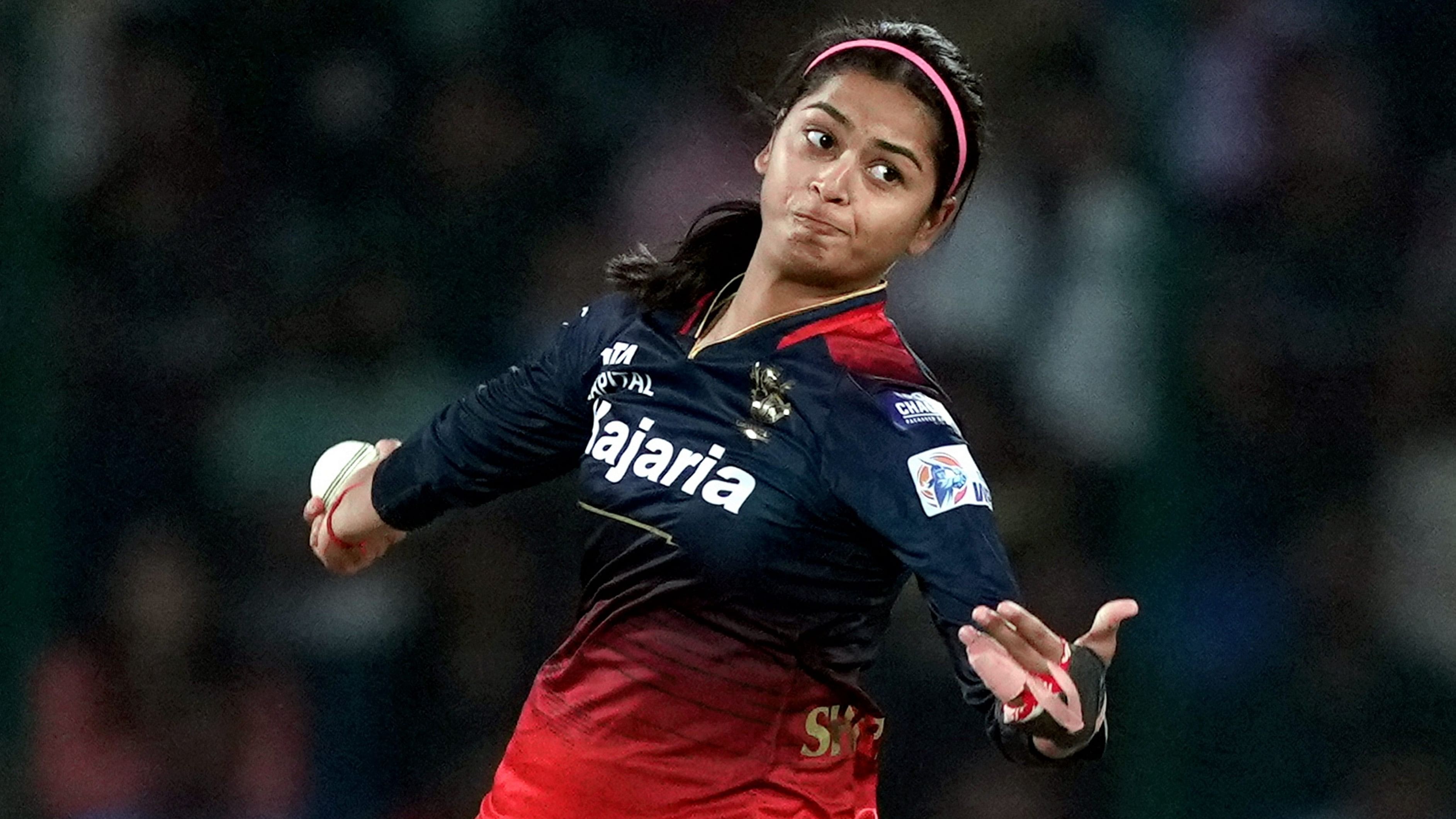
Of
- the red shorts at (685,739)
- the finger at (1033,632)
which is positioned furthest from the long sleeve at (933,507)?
the red shorts at (685,739)

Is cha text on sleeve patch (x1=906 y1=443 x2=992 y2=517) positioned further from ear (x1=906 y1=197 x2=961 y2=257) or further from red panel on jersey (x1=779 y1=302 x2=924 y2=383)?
ear (x1=906 y1=197 x2=961 y2=257)

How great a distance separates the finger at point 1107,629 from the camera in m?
1.97

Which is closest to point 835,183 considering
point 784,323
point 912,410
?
point 784,323

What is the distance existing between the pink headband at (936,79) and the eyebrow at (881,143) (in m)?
0.07

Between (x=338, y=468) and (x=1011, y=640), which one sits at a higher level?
(x=1011, y=640)

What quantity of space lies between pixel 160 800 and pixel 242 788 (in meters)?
0.17

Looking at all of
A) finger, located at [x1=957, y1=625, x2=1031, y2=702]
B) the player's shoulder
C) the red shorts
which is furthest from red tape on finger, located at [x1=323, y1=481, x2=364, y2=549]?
finger, located at [x1=957, y1=625, x2=1031, y2=702]

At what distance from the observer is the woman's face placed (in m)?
2.26

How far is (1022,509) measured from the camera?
12.4 feet

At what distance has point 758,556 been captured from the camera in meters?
2.15

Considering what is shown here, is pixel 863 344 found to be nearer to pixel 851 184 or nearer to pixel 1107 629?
pixel 851 184

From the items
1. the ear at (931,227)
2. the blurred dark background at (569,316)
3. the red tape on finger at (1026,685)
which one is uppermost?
the ear at (931,227)

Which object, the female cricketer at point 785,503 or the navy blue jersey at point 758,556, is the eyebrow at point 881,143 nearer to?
the female cricketer at point 785,503

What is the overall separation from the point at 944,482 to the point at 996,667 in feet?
0.78
